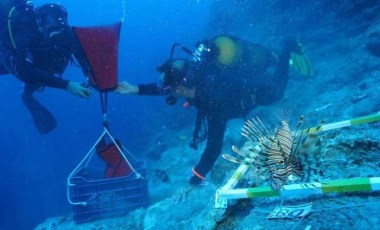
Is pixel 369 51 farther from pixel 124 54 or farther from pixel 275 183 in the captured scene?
pixel 124 54

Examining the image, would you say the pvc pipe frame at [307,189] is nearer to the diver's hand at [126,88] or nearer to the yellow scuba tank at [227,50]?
the diver's hand at [126,88]

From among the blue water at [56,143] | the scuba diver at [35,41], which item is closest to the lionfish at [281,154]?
the scuba diver at [35,41]

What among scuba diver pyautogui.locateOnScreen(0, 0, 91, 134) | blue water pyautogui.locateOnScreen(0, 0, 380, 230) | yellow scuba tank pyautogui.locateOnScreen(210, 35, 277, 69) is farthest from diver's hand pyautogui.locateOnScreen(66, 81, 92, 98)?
yellow scuba tank pyautogui.locateOnScreen(210, 35, 277, 69)

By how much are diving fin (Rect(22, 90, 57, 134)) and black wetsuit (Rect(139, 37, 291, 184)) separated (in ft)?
6.71

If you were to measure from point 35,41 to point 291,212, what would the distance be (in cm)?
449

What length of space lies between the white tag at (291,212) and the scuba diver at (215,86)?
1.94 m

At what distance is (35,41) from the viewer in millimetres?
4594

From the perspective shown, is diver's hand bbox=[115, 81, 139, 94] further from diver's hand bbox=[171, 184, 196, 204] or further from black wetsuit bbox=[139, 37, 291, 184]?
diver's hand bbox=[171, 184, 196, 204]

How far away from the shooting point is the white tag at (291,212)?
1822 millimetres

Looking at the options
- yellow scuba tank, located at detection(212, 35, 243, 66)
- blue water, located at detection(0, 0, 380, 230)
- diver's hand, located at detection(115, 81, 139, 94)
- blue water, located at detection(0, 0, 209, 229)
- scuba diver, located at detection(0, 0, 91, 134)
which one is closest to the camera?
diver's hand, located at detection(115, 81, 139, 94)

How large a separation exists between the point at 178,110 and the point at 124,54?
66482 millimetres

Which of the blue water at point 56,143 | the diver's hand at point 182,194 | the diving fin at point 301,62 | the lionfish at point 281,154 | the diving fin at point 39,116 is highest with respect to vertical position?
the diving fin at point 301,62

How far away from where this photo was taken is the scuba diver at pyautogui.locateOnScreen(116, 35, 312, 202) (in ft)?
13.0

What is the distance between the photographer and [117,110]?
3284cm
